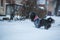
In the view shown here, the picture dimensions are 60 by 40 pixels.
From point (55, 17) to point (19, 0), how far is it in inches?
15.0

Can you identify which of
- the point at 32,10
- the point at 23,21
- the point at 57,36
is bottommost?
the point at 57,36

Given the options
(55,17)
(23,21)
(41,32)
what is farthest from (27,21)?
(55,17)

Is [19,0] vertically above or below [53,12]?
above

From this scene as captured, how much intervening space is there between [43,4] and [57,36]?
13.2 inches

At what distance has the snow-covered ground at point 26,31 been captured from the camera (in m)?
1.50

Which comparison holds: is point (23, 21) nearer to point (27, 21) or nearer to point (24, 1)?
point (27, 21)

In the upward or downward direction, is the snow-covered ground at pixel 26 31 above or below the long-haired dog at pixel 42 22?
below

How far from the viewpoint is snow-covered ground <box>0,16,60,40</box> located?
4.94 feet

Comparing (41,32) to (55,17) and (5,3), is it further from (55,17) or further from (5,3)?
(5,3)

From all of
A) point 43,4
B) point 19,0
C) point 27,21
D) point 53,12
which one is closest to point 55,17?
point 53,12

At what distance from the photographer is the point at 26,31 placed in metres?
1.53

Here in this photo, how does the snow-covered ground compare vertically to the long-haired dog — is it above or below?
below

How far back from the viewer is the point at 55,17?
154 centimetres

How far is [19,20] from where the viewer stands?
1.53 metres
